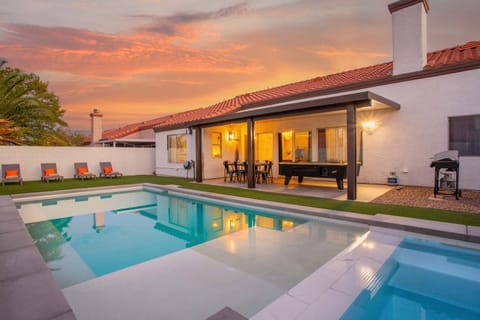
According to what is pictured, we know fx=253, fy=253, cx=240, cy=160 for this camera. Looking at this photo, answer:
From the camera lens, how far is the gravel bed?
20.4 feet

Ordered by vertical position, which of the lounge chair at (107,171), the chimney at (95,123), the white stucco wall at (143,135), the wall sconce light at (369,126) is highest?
the chimney at (95,123)

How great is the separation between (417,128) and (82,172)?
16.6 m

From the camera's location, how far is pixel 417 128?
9297 millimetres

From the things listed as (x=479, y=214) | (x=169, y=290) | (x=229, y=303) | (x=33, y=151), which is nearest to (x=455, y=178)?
(x=479, y=214)

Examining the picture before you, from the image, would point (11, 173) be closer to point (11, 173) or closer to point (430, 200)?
point (11, 173)

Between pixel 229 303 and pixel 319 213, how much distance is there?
3.85m

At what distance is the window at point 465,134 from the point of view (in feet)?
27.0

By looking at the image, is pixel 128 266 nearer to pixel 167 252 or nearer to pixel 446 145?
pixel 167 252

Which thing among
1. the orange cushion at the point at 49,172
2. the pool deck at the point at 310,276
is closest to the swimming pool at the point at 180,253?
the pool deck at the point at 310,276

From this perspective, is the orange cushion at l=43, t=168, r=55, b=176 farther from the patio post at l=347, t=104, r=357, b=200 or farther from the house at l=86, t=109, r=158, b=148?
the patio post at l=347, t=104, r=357, b=200

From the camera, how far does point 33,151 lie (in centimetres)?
1391

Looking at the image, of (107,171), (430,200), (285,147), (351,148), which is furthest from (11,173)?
(430,200)

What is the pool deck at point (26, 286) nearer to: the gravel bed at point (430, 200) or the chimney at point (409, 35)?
the gravel bed at point (430, 200)

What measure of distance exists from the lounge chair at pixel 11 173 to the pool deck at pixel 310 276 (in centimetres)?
848
